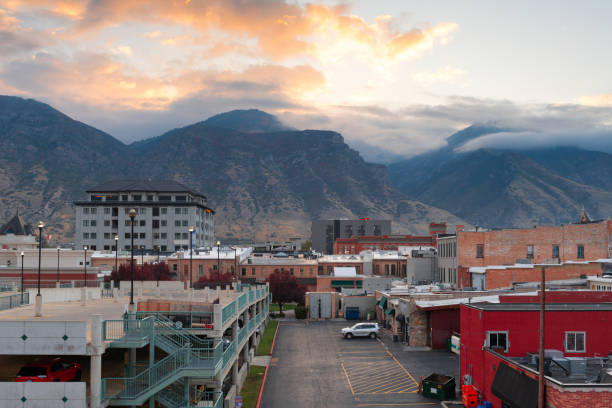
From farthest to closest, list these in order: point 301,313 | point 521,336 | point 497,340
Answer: point 301,313
point 497,340
point 521,336

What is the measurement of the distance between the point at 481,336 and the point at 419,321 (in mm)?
22464

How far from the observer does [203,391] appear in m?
32.2

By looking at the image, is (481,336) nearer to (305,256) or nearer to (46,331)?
(46,331)

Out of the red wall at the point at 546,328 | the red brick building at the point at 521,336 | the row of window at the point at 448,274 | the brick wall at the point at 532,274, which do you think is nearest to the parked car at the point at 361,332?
the brick wall at the point at 532,274

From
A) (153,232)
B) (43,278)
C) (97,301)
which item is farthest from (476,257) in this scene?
(153,232)

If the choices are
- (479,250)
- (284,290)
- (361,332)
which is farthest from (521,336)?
(284,290)

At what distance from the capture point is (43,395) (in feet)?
74.7

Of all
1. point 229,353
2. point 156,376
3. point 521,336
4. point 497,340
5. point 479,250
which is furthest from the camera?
point 479,250

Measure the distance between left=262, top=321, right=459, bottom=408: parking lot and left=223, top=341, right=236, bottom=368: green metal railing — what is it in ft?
13.9

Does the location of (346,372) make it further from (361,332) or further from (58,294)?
(58,294)

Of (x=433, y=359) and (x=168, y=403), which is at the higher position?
(x=168, y=403)

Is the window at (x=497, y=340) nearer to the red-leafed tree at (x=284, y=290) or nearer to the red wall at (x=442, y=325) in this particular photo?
the red wall at (x=442, y=325)

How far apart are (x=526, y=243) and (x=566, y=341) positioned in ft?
168

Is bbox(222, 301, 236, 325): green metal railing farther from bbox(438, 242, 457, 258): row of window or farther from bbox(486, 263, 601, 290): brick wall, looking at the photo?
bbox(438, 242, 457, 258): row of window
